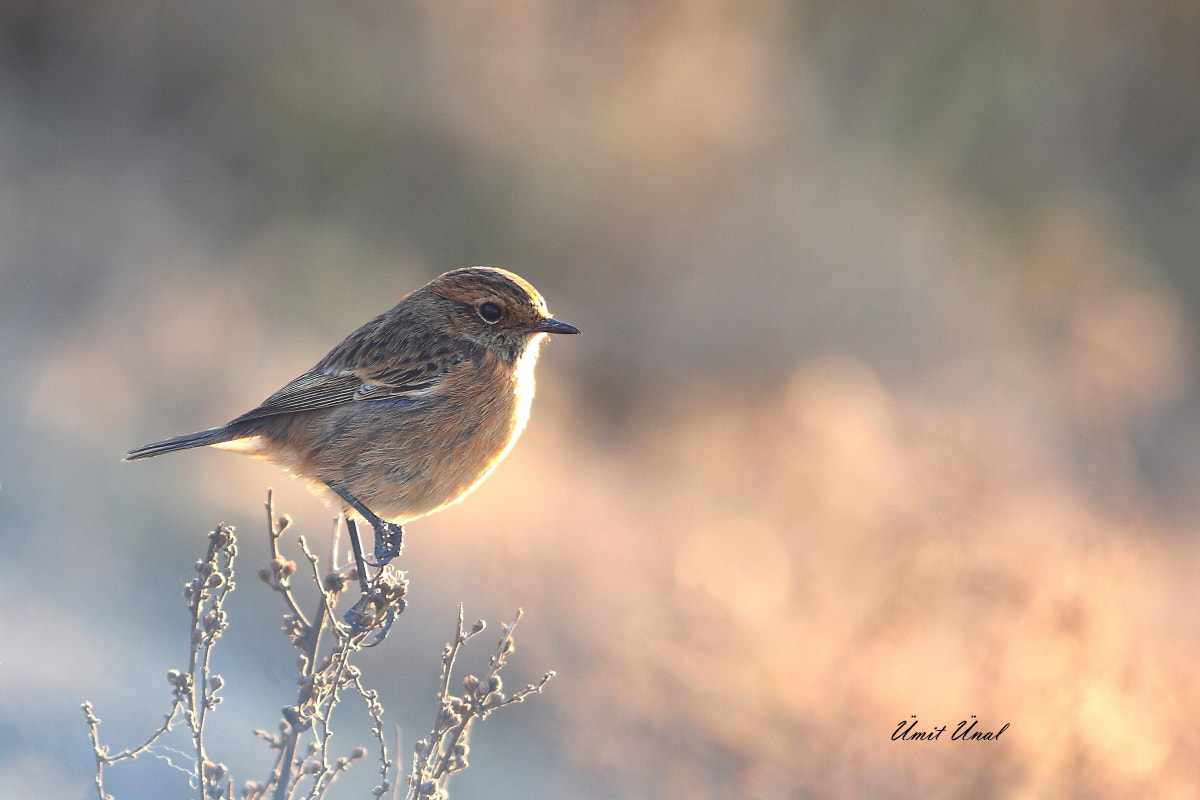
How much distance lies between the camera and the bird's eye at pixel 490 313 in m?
3.61

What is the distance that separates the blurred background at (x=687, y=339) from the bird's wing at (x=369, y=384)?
1.64 meters

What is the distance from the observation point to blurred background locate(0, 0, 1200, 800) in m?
4.62

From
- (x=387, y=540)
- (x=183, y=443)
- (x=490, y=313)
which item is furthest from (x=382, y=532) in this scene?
(x=490, y=313)

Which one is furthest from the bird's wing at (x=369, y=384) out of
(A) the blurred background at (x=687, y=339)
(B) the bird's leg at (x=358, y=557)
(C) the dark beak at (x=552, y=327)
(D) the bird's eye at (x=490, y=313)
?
(A) the blurred background at (x=687, y=339)

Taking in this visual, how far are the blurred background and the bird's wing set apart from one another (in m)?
1.64

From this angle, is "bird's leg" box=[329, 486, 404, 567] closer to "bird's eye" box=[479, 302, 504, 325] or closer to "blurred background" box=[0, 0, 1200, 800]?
"bird's eye" box=[479, 302, 504, 325]

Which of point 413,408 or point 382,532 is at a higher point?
point 413,408

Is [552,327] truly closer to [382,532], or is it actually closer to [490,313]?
[490,313]

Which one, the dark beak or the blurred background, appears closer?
the dark beak

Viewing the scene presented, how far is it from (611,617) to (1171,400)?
22.0ft

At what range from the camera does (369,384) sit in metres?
3.56

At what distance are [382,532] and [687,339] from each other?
5.77 m

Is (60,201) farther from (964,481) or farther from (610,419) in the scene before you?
(964,481)
